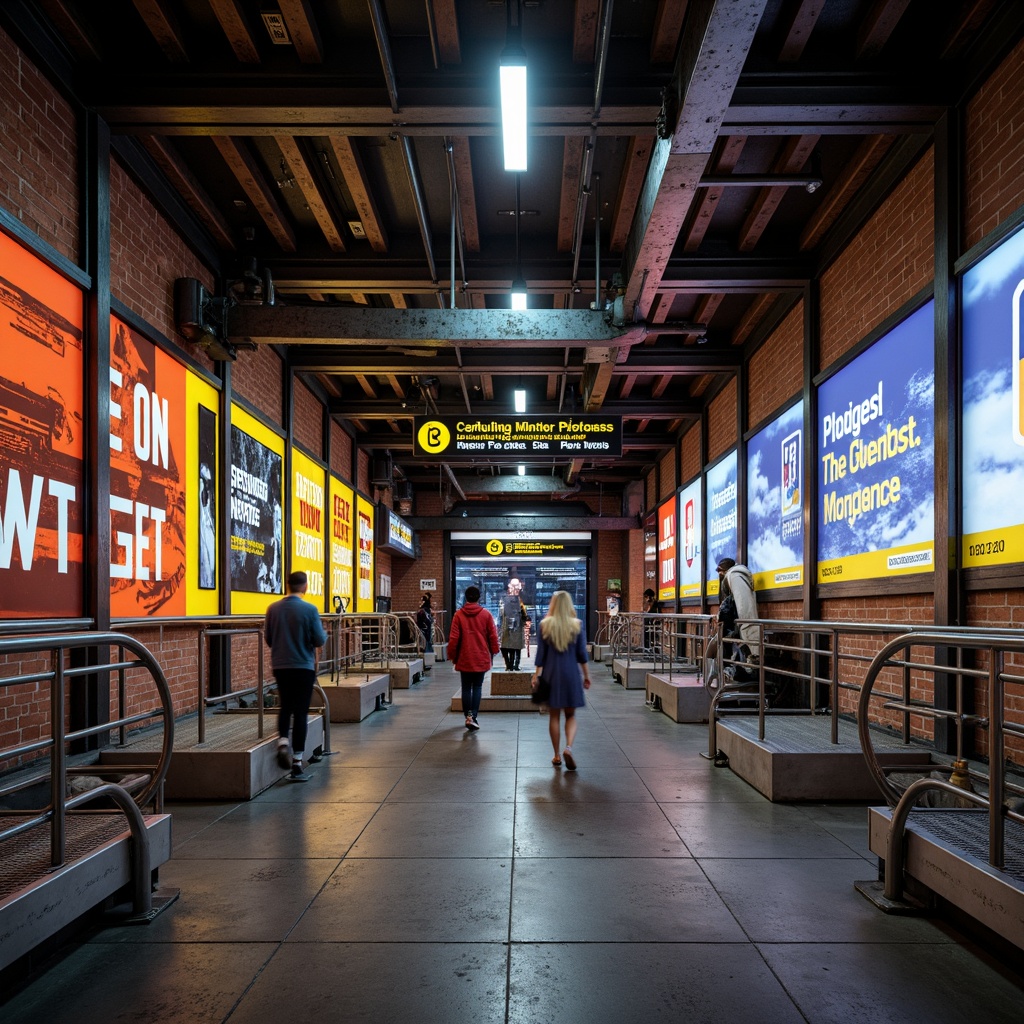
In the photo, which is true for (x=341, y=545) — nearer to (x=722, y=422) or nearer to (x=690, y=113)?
(x=722, y=422)

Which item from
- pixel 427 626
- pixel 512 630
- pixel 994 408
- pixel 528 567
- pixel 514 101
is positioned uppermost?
pixel 514 101

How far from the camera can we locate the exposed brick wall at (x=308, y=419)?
12469mm

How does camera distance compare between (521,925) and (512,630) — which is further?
(512,630)

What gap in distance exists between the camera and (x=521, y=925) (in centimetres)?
330

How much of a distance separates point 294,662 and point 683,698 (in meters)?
4.79

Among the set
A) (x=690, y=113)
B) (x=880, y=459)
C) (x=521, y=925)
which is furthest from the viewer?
(x=880, y=459)

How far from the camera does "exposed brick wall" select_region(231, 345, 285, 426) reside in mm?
9695

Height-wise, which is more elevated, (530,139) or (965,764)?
(530,139)

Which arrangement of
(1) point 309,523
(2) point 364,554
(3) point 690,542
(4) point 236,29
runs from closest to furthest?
(4) point 236,29, (1) point 309,523, (3) point 690,542, (2) point 364,554

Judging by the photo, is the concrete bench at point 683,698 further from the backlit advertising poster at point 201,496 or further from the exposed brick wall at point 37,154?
the exposed brick wall at point 37,154

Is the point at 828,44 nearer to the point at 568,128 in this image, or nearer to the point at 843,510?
the point at 568,128

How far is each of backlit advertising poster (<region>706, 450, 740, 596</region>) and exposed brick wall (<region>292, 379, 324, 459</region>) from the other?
6.61 m

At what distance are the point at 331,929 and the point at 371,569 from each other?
15.7 metres

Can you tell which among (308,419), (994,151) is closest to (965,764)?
(994,151)
